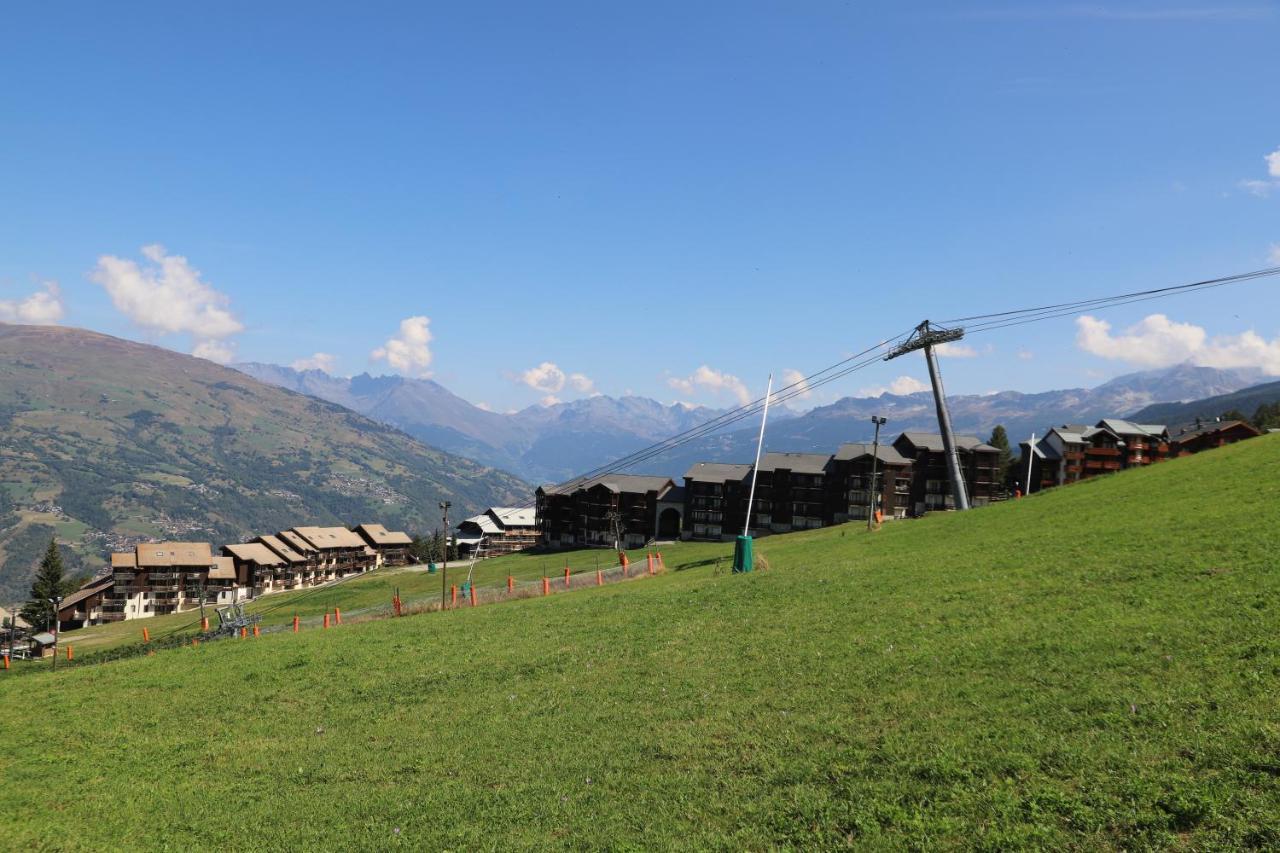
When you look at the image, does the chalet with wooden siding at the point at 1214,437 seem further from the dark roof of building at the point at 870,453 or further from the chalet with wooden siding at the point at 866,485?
the chalet with wooden siding at the point at 866,485

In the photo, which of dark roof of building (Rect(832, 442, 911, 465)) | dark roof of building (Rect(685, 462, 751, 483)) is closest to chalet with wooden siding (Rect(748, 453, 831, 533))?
dark roof of building (Rect(832, 442, 911, 465))

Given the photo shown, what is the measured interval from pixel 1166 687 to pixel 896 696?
20.6 feet

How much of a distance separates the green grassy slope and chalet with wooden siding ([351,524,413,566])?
161068 millimetres

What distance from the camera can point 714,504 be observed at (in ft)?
411

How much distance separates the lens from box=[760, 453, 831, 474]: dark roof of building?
122m

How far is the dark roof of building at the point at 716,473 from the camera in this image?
126000mm

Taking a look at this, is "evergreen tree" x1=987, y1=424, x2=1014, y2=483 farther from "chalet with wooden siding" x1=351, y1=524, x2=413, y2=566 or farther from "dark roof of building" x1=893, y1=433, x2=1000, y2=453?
"chalet with wooden siding" x1=351, y1=524, x2=413, y2=566

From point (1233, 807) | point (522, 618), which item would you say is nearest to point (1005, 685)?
point (1233, 807)

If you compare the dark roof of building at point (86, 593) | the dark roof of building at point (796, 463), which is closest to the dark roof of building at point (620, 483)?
the dark roof of building at point (796, 463)

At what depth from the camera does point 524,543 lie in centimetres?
16938

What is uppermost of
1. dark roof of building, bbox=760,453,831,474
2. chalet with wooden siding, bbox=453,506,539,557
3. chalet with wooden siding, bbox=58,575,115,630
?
dark roof of building, bbox=760,453,831,474

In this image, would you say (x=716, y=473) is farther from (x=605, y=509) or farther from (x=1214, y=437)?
(x=1214, y=437)

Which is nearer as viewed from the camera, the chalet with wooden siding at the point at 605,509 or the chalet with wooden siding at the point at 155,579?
the chalet with wooden siding at the point at 605,509

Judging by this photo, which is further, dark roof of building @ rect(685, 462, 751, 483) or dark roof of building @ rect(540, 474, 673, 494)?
dark roof of building @ rect(540, 474, 673, 494)
